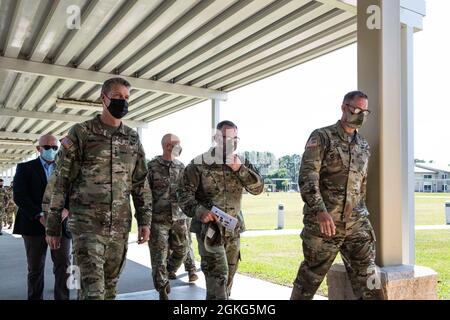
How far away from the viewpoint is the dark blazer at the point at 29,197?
4.46 m

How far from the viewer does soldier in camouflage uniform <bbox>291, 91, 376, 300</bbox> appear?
322 centimetres

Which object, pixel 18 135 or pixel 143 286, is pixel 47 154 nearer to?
pixel 143 286

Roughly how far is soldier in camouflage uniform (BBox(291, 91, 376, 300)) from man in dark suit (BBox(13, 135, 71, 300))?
2525mm

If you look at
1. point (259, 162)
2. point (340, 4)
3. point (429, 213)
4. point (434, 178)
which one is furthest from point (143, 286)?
point (434, 178)

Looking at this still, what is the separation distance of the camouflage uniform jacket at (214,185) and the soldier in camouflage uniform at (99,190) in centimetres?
76

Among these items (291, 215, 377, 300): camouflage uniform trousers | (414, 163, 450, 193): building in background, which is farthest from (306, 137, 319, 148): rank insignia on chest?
(414, 163, 450, 193): building in background

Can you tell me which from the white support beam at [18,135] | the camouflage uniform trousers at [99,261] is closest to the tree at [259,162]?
the camouflage uniform trousers at [99,261]

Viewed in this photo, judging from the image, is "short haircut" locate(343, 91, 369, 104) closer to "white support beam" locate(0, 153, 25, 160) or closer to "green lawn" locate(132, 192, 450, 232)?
"green lawn" locate(132, 192, 450, 232)

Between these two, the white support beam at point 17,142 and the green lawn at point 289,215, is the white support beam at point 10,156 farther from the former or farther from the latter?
the green lawn at point 289,215

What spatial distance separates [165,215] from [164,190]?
299 millimetres

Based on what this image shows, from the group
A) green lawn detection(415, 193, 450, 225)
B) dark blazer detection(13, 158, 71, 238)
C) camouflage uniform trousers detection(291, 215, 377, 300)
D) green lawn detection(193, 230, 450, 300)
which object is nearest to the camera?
camouflage uniform trousers detection(291, 215, 377, 300)

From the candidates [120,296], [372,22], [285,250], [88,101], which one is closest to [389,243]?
[372,22]

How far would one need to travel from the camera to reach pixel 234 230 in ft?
11.8
